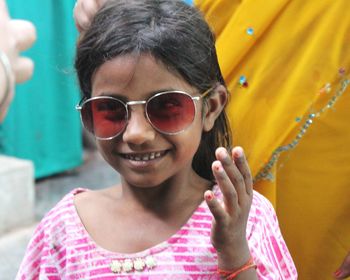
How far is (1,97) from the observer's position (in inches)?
34.5

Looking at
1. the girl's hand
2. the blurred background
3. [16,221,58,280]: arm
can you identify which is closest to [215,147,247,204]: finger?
the girl's hand

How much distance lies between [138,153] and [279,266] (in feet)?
1.36

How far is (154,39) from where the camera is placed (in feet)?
4.72

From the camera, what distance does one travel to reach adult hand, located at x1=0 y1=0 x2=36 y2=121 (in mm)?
877

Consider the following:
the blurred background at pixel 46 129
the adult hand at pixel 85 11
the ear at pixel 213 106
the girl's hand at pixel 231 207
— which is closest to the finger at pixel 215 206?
the girl's hand at pixel 231 207

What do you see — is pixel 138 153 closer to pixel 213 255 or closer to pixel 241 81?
pixel 213 255

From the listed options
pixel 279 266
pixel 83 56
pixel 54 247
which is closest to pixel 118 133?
pixel 83 56

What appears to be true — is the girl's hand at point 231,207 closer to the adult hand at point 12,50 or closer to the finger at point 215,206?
the finger at point 215,206

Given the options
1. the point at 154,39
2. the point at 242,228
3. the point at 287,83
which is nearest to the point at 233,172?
the point at 242,228

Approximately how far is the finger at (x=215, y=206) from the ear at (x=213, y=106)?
32 cm

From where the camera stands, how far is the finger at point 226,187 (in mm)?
1234

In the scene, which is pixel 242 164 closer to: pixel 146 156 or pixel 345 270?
pixel 146 156

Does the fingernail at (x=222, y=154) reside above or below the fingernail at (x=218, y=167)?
above

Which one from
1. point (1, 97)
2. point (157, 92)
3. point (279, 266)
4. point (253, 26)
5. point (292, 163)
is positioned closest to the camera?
point (1, 97)
